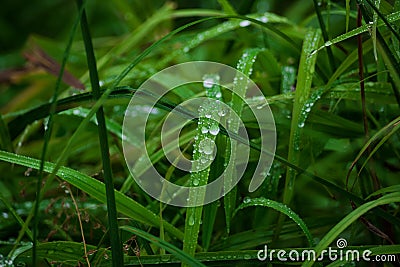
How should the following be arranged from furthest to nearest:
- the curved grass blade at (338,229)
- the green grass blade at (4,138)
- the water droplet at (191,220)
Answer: the green grass blade at (4,138) → the water droplet at (191,220) → the curved grass blade at (338,229)

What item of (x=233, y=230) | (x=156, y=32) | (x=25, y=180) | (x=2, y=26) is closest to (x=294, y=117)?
(x=233, y=230)

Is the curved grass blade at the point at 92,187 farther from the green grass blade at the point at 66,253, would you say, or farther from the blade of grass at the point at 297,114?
the blade of grass at the point at 297,114

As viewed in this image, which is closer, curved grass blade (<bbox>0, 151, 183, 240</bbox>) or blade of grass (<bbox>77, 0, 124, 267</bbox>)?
blade of grass (<bbox>77, 0, 124, 267</bbox>)

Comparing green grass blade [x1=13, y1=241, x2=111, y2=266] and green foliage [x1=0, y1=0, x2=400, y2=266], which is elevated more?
green foliage [x1=0, y1=0, x2=400, y2=266]

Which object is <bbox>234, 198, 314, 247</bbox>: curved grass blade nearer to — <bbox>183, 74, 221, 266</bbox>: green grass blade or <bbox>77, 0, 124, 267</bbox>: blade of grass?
<bbox>183, 74, 221, 266</bbox>: green grass blade

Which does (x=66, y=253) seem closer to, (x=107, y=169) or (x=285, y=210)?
(x=107, y=169)

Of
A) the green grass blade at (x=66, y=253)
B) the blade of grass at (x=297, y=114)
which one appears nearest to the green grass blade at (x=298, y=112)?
the blade of grass at (x=297, y=114)

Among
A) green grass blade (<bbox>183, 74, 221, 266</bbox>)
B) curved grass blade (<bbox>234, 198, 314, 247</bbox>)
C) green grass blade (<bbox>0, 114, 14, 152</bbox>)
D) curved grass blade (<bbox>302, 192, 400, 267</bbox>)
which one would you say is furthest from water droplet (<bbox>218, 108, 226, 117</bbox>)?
green grass blade (<bbox>0, 114, 14, 152</bbox>)

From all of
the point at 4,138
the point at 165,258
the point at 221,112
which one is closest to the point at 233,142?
the point at 221,112

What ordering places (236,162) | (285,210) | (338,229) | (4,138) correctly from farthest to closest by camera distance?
(4,138)
(236,162)
(285,210)
(338,229)

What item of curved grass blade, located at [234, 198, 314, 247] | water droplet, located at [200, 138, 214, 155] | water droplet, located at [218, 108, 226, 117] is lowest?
curved grass blade, located at [234, 198, 314, 247]
